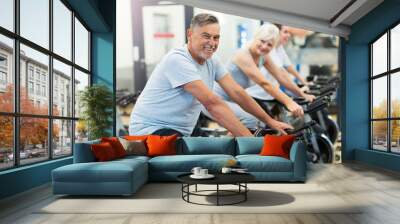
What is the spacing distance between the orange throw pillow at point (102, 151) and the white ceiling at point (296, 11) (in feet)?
12.2

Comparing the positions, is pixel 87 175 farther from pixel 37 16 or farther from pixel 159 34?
pixel 159 34

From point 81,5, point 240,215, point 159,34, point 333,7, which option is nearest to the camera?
point 240,215

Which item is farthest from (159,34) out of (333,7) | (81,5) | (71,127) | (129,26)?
(333,7)

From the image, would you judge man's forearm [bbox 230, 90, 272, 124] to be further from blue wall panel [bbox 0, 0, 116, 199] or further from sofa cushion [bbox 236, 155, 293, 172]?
blue wall panel [bbox 0, 0, 116, 199]

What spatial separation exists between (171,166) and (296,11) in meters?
4.22

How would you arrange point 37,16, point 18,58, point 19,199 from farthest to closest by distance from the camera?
point 37,16 < point 18,58 < point 19,199

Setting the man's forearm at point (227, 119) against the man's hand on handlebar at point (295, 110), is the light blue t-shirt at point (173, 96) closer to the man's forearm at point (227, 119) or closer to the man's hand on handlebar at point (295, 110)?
the man's forearm at point (227, 119)

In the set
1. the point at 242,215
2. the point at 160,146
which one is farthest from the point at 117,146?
the point at 242,215

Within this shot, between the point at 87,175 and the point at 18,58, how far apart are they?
1.76 m

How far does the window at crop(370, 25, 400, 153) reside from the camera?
25.0 feet

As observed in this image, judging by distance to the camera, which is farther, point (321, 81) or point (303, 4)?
point (321, 81)

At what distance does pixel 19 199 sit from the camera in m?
4.61

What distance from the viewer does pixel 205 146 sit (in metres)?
6.41

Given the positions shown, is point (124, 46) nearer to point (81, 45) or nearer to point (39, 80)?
point (81, 45)
